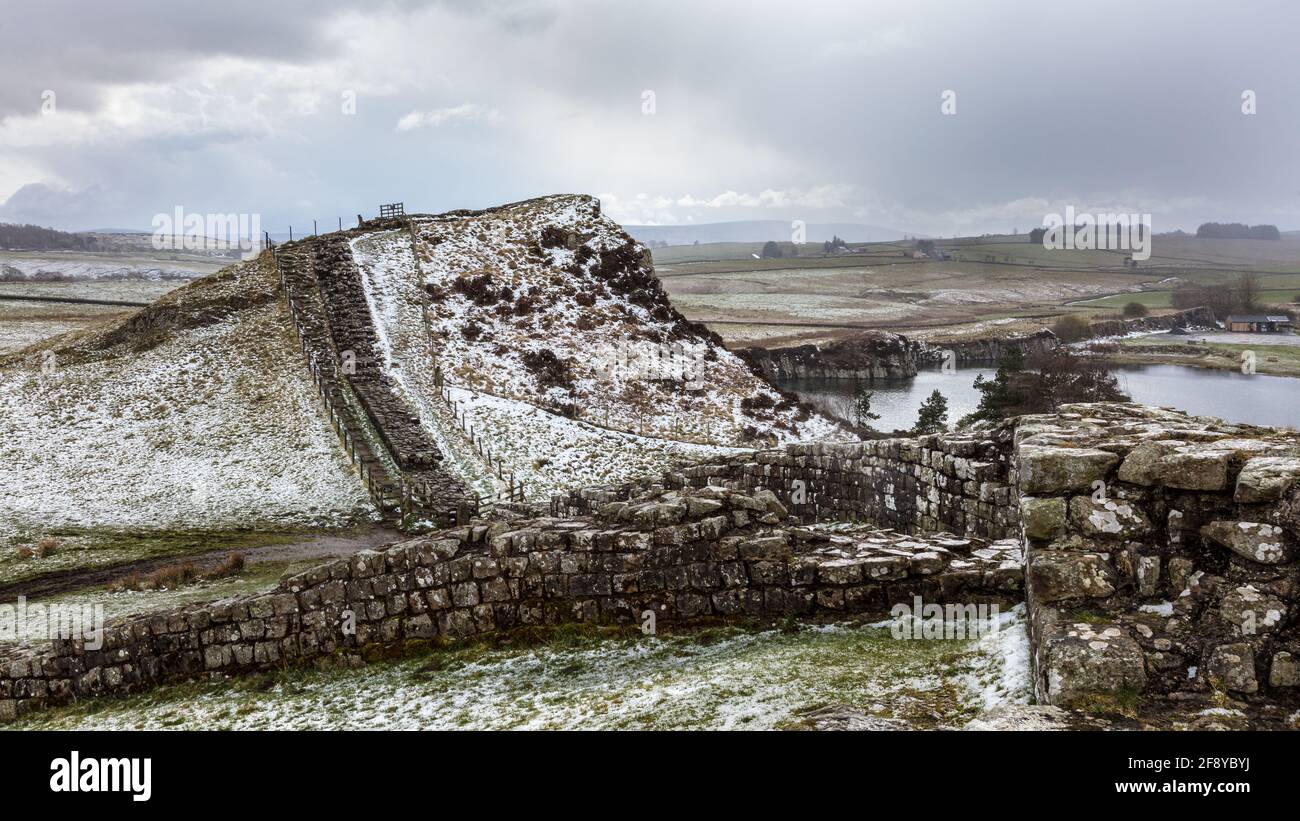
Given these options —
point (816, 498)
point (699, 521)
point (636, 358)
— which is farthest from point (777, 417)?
point (699, 521)

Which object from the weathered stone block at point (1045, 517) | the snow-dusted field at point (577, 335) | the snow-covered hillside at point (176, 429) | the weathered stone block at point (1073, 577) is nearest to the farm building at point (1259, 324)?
the snow-dusted field at point (577, 335)

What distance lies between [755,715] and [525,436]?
1072 inches

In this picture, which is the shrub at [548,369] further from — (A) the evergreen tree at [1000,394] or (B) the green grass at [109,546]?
(A) the evergreen tree at [1000,394]

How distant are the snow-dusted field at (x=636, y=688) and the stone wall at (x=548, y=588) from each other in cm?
38

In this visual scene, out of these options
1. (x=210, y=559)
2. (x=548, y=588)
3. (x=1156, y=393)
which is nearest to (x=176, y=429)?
(x=210, y=559)

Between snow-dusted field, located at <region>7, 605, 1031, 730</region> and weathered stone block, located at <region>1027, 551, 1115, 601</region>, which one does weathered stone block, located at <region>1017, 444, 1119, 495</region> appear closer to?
weathered stone block, located at <region>1027, 551, 1115, 601</region>

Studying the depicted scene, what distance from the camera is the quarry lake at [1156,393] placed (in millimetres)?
45663

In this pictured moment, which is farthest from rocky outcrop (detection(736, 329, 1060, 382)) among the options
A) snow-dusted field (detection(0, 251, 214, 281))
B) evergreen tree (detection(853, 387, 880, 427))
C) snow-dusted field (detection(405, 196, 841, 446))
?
snow-dusted field (detection(0, 251, 214, 281))

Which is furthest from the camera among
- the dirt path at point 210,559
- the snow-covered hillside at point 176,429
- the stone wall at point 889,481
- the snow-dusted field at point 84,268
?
the snow-dusted field at point 84,268

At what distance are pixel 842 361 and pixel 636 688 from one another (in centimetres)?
7360

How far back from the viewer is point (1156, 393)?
173 feet

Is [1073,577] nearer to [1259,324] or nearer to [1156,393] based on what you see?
[1156,393]

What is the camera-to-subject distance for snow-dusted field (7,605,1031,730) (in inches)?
274

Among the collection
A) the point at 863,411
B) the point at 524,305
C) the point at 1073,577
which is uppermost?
the point at 524,305
